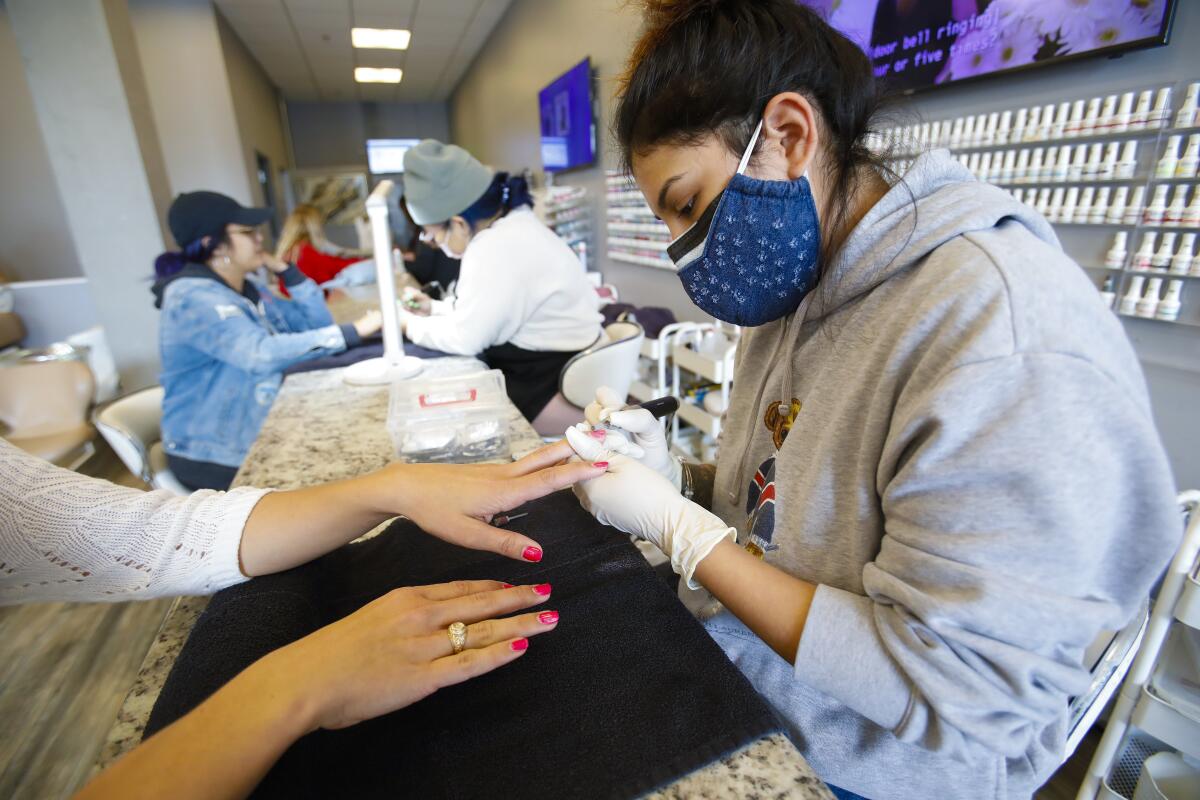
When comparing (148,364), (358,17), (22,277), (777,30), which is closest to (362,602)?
(777,30)

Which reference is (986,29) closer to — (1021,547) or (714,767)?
(1021,547)

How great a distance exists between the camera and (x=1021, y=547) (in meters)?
0.47

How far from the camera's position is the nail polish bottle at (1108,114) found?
143 cm

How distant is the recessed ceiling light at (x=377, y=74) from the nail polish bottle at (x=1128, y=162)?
7.90m

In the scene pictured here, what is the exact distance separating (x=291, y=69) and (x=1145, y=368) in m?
8.61

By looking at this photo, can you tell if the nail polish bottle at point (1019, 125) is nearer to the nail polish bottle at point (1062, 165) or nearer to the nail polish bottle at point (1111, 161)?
the nail polish bottle at point (1062, 165)

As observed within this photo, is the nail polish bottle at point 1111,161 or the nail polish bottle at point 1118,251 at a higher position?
the nail polish bottle at point 1111,161

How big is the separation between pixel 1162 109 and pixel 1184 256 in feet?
1.16

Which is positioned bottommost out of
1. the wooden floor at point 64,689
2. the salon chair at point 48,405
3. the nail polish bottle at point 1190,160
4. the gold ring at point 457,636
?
the wooden floor at point 64,689

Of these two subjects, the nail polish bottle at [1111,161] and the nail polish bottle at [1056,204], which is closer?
the nail polish bottle at [1111,161]

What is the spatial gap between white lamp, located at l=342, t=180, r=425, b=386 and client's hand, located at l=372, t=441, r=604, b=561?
937mm

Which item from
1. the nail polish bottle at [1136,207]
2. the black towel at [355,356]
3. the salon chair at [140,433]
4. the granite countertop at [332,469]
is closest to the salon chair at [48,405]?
the salon chair at [140,433]

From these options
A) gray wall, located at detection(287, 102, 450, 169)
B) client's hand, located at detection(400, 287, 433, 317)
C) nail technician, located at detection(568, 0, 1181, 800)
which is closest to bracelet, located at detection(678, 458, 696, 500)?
nail technician, located at detection(568, 0, 1181, 800)

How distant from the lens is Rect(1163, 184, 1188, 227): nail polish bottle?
4.40ft
